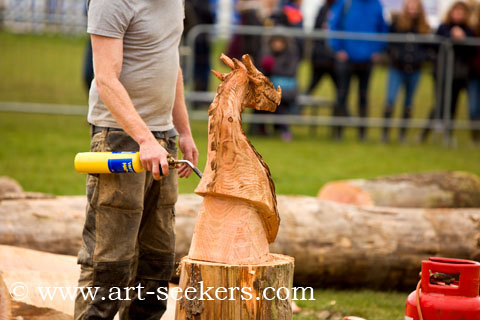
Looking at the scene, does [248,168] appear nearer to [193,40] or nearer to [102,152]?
[102,152]

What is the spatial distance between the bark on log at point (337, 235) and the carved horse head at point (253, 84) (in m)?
1.84

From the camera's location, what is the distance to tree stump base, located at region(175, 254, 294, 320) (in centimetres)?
324

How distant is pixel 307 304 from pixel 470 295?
1.62 metres

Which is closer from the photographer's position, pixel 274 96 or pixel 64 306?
pixel 274 96

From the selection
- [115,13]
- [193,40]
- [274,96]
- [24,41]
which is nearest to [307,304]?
[274,96]

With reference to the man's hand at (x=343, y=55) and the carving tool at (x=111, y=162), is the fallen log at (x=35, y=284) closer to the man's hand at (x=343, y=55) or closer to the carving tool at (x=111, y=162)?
the carving tool at (x=111, y=162)

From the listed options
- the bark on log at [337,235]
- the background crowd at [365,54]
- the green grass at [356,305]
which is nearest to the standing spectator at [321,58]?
the background crowd at [365,54]

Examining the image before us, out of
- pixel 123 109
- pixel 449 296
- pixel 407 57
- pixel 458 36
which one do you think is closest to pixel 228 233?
pixel 123 109

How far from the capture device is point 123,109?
332 cm

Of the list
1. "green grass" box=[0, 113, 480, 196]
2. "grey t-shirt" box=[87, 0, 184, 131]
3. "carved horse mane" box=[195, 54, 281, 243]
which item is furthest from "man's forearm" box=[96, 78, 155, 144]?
"green grass" box=[0, 113, 480, 196]

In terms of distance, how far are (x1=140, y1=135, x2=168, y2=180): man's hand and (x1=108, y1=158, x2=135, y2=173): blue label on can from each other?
6 centimetres

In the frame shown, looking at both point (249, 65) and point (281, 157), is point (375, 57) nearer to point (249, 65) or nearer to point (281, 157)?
point (281, 157)

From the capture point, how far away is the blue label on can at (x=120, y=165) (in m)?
3.30

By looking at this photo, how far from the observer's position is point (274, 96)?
3.52 metres
